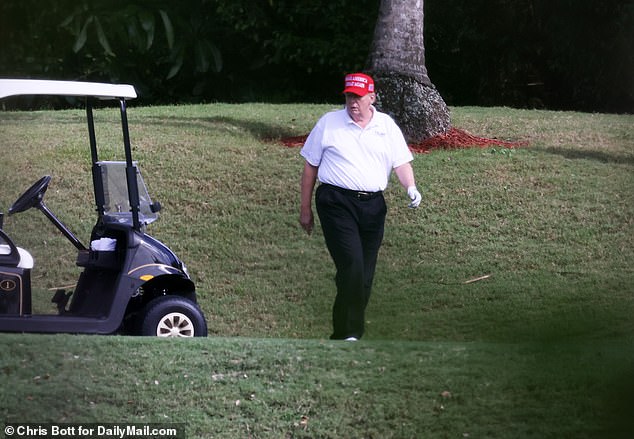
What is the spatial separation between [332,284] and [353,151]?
9.25ft

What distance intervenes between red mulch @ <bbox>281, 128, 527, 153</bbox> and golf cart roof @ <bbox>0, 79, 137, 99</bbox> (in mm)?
4999

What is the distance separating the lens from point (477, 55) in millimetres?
16078

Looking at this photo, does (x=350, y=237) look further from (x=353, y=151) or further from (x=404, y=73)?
(x=404, y=73)

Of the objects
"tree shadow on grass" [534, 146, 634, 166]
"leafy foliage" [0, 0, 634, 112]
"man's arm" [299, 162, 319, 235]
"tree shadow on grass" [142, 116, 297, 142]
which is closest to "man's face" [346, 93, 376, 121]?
"man's arm" [299, 162, 319, 235]

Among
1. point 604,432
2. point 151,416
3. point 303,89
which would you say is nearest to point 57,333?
point 151,416

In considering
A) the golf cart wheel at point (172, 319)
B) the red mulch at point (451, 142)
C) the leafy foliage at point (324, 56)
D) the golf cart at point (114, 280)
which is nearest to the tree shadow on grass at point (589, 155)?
→ the red mulch at point (451, 142)

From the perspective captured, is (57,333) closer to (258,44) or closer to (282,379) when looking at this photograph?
(282,379)

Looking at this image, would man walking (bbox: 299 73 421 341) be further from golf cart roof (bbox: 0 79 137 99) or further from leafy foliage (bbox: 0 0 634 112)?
leafy foliage (bbox: 0 0 634 112)

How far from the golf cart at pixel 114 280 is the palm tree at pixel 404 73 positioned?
497cm

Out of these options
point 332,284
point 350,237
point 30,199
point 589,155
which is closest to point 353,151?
point 350,237

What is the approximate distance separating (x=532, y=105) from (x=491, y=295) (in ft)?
30.9

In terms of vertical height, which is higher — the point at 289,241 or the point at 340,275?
the point at 340,275

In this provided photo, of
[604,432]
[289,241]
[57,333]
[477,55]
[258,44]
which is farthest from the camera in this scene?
[258,44]

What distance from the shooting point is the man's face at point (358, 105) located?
579 cm
